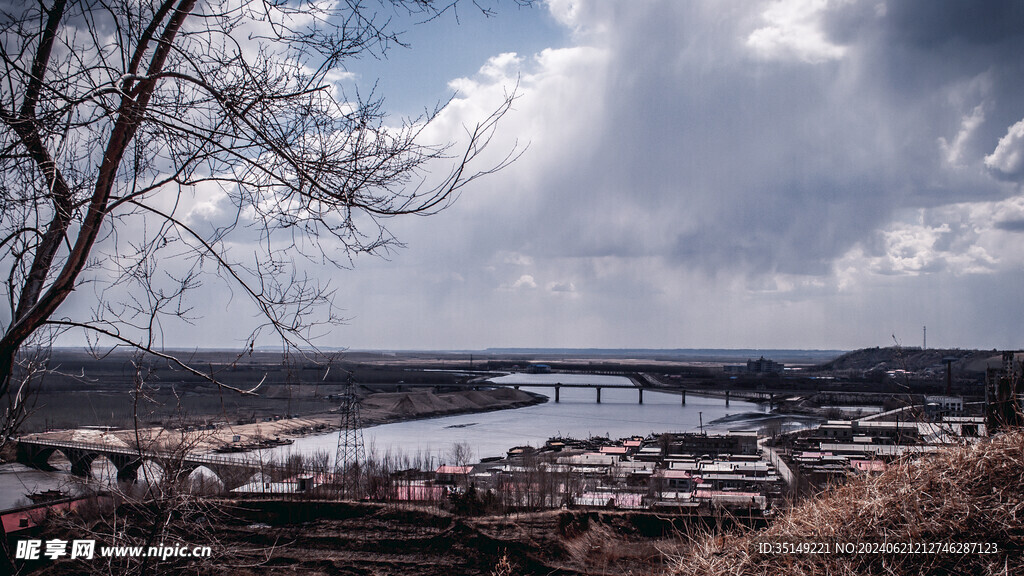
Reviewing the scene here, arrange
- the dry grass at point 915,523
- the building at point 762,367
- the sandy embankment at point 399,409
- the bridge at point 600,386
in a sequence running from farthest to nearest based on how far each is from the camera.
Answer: the building at point 762,367, the bridge at point 600,386, the sandy embankment at point 399,409, the dry grass at point 915,523

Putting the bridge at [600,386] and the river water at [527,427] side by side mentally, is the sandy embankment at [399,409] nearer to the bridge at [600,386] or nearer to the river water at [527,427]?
the river water at [527,427]

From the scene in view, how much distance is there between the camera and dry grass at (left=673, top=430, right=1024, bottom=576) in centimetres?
206

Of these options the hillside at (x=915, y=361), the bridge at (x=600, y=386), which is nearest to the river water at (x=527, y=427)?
the bridge at (x=600, y=386)

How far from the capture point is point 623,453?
2612 cm

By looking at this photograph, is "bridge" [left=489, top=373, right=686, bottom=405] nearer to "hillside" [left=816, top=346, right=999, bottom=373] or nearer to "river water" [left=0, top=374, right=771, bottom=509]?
"river water" [left=0, top=374, right=771, bottom=509]

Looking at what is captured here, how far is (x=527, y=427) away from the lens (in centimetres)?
3975

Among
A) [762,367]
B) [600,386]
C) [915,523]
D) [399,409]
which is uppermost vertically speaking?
[915,523]

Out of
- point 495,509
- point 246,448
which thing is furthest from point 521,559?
point 246,448

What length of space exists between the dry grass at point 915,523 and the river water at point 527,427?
2035 cm

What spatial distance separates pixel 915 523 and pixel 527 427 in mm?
38287

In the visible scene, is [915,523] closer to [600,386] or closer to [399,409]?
[399,409]

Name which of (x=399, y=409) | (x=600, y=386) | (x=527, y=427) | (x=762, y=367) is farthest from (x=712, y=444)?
(x=762, y=367)

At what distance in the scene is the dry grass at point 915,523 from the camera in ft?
6.77

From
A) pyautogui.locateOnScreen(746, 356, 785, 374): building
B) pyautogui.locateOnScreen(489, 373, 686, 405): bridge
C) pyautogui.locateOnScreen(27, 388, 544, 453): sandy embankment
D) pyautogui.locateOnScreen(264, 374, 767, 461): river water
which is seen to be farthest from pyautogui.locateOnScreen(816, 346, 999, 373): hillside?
pyautogui.locateOnScreen(27, 388, 544, 453): sandy embankment
